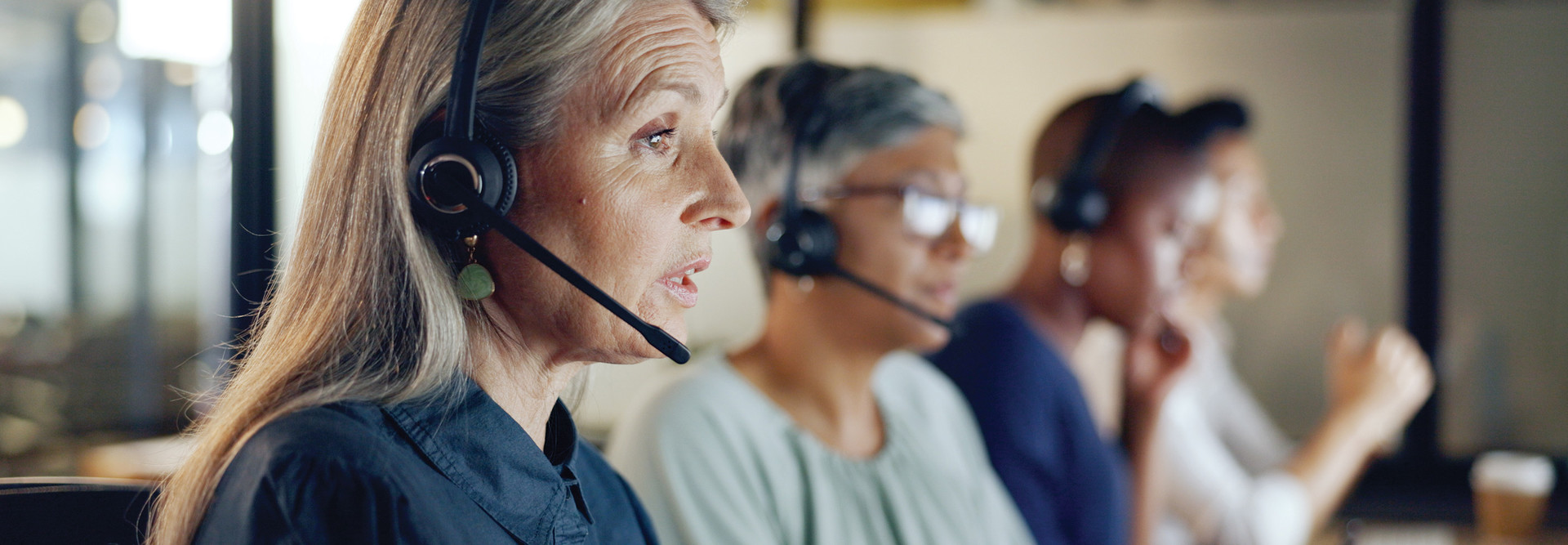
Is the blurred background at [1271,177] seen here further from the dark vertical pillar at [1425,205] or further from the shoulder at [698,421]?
the shoulder at [698,421]

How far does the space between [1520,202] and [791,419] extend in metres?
2.53

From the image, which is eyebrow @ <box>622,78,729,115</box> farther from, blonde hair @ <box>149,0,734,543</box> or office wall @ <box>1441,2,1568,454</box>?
office wall @ <box>1441,2,1568,454</box>

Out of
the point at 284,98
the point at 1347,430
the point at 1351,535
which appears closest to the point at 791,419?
the point at 284,98

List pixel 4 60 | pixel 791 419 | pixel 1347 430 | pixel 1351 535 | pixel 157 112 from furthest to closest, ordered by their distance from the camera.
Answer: pixel 4 60, pixel 157 112, pixel 1347 430, pixel 1351 535, pixel 791 419

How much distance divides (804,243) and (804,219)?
0.03 metres

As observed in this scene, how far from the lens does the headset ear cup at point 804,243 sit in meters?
1.30

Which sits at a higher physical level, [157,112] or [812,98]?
[812,98]

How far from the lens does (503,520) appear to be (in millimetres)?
676

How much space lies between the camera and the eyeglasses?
1.35 metres

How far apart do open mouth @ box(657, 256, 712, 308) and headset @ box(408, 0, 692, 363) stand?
0.08m

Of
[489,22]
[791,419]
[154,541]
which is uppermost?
[489,22]

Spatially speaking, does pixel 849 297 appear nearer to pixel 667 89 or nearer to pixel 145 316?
pixel 667 89

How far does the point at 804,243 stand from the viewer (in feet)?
4.26

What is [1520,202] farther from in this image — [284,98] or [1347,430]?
[284,98]
